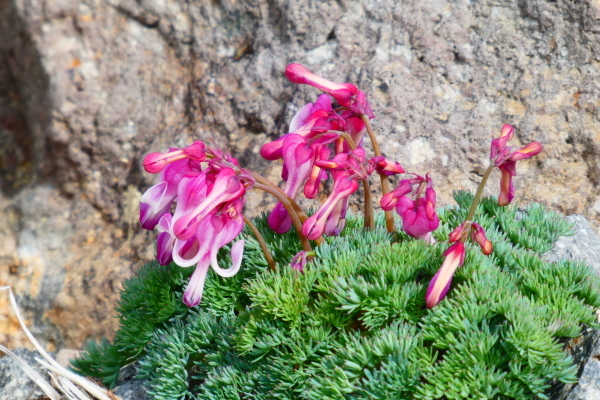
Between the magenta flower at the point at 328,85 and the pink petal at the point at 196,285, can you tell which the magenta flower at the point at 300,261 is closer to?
the pink petal at the point at 196,285

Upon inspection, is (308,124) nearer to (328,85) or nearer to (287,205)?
(328,85)

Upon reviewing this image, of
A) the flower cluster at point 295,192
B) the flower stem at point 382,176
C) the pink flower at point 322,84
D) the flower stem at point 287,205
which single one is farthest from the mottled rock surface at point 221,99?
the flower stem at point 287,205

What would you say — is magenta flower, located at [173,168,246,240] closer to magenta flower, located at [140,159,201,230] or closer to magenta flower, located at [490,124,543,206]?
magenta flower, located at [140,159,201,230]

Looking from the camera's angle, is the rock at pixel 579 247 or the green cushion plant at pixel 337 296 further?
the rock at pixel 579 247

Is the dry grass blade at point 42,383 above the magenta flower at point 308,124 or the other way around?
the other way around

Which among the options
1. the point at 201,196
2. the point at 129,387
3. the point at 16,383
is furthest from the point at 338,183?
the point at 16,383

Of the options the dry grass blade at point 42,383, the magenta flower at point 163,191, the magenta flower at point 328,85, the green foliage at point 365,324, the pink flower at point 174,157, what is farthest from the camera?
the dry grass blade at point 42,383

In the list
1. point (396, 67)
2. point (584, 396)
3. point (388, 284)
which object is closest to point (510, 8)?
point (396, 67)

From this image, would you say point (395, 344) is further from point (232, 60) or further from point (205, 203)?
point (232, 60)
